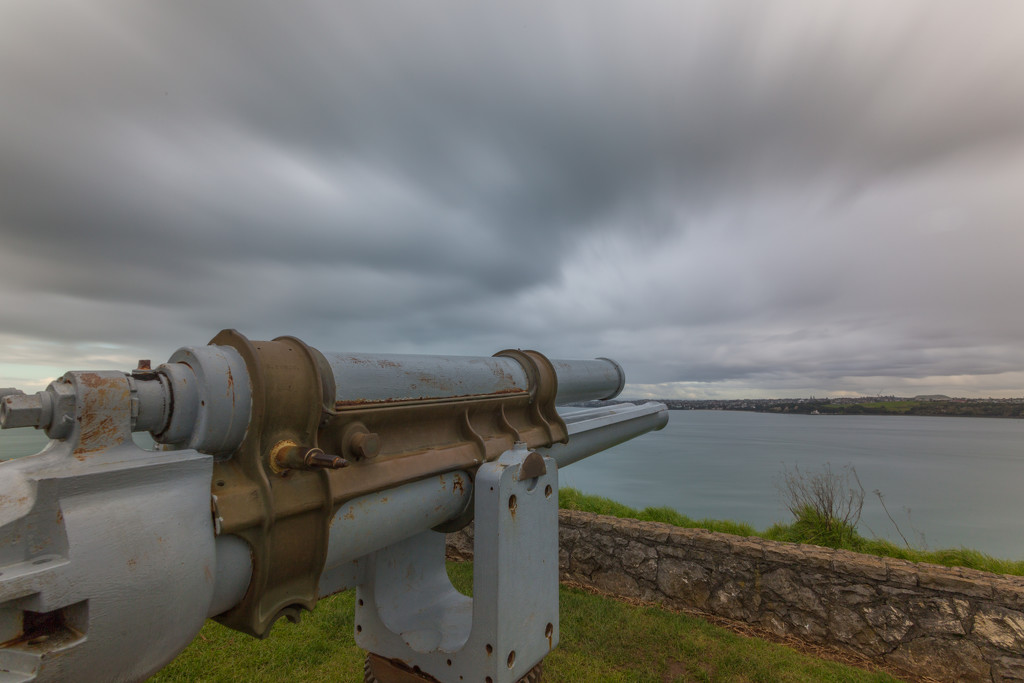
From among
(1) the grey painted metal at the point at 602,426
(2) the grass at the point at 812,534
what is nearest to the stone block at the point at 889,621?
(2) the grass at the point at 812,534

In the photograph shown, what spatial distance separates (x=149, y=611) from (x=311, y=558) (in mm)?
481

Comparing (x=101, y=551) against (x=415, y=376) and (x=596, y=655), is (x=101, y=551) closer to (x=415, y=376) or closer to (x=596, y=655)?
(x=415, y=376)

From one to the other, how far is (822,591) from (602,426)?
3.03m

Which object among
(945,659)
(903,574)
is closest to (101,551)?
(903,574)

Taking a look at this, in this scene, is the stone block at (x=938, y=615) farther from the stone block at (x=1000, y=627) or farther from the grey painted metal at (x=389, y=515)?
the grey painted metal at (x=389, y=515)

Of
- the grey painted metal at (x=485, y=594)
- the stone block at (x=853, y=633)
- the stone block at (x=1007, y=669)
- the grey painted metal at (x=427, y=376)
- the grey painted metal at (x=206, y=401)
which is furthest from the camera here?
the stone block at (x=853, y=633)

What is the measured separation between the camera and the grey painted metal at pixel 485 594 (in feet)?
6.91

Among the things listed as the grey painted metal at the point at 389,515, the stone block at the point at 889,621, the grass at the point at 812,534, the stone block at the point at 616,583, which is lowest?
the stone block at the point at 616,583

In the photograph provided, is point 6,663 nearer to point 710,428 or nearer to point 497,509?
point 497,509

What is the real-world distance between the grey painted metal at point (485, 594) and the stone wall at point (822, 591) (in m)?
3.35

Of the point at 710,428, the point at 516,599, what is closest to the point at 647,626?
the point at 516,599

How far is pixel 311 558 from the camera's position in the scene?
1611mm

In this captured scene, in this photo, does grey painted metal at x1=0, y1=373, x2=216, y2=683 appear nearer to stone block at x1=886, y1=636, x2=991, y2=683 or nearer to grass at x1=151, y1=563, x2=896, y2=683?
grass at x1=151, y1=563, x2=896, y2=683

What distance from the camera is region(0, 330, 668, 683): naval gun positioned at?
1.11m
